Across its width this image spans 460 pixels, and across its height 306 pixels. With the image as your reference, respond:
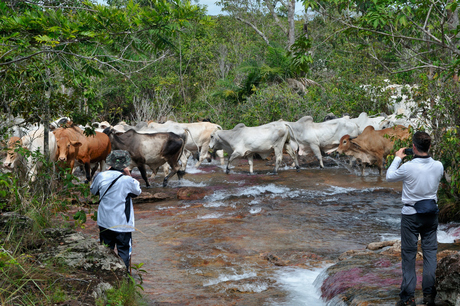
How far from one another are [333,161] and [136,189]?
1464 cm

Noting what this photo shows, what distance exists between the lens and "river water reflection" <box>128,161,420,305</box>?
589cm

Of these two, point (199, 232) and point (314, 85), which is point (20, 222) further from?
point (314, 85)

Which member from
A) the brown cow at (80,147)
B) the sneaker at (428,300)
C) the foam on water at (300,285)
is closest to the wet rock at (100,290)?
the foam on water at (300,285)

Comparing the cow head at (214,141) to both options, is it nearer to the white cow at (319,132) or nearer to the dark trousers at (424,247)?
the white cow at (319,132)

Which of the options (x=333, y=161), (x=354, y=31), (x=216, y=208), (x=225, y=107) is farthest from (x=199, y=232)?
(x=225, y=107)

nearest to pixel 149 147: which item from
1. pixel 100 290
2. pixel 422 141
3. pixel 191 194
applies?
pixel 191 194

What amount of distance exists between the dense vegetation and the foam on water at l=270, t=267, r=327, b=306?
9.98ft

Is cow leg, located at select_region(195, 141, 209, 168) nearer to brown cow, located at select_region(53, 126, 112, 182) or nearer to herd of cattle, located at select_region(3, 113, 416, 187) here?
herd of cattle, located at select_region(3, 113, 416, 187)

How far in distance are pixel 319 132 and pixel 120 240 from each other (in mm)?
13127

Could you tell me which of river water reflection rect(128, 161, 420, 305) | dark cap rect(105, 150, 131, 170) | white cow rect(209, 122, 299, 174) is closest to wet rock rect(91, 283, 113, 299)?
river water reflection rect(128, 161, 420, 305)

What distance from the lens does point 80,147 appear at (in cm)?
1272

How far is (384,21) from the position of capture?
6535 mm

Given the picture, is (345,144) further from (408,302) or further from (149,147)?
(408,302)

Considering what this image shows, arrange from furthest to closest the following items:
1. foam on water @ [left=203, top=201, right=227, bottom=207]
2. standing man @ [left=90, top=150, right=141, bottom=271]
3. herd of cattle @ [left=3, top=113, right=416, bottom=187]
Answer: herd of cattle @ [left=3, top=113, right=416, bottom=187]
foam on water @ [left=203, top=201, right=227, bottom=207]
standing man @ [left=90, top=150, right=141, bottom=271]
